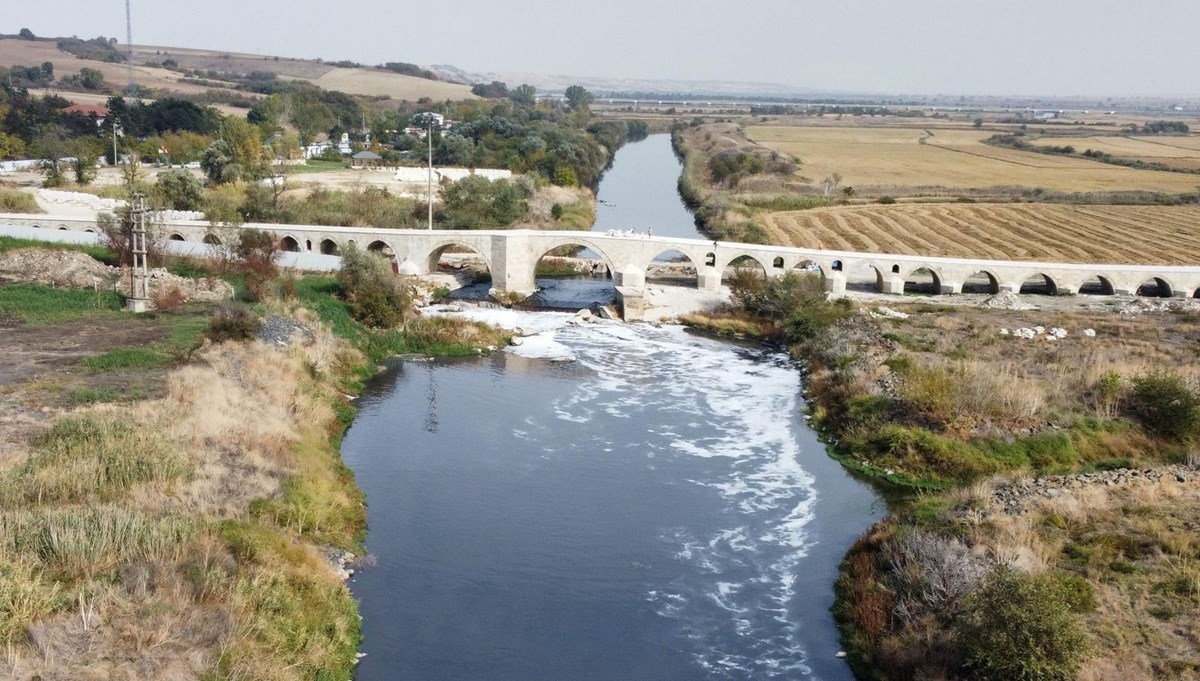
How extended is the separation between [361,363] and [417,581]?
44.6 ft

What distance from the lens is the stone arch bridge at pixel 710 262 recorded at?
40719 millimetres

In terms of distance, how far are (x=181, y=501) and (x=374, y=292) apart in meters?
17.6

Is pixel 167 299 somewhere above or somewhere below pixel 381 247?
below

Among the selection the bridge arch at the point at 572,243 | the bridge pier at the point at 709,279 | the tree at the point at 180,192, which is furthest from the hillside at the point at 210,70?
the bridge pier at the point at 709,279

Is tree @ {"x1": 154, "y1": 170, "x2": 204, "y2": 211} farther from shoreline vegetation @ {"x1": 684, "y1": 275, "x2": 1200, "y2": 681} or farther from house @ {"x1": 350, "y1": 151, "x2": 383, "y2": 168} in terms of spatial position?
shoreline vegetation @ {"x1": 684, "y1": 275, "x2": 1200, "y2": 681}

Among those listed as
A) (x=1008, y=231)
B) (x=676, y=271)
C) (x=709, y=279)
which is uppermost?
(x=1008, y=231)

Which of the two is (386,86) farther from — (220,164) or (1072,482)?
(1072,482)

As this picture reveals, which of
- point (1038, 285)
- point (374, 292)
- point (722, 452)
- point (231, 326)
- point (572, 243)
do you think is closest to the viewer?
point (722, 452)

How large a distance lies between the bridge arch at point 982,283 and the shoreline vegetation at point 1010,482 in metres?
5.10

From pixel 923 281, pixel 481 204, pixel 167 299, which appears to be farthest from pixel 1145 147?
pixel 167 299

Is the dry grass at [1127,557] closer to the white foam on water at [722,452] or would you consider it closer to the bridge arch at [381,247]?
the white foam on water at [722,452]

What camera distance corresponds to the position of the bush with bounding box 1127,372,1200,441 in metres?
23.4

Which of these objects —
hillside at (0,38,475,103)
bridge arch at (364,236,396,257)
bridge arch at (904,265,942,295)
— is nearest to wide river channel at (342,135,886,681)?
bridge arch at (364,236,396,257)

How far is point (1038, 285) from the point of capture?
4362cm
